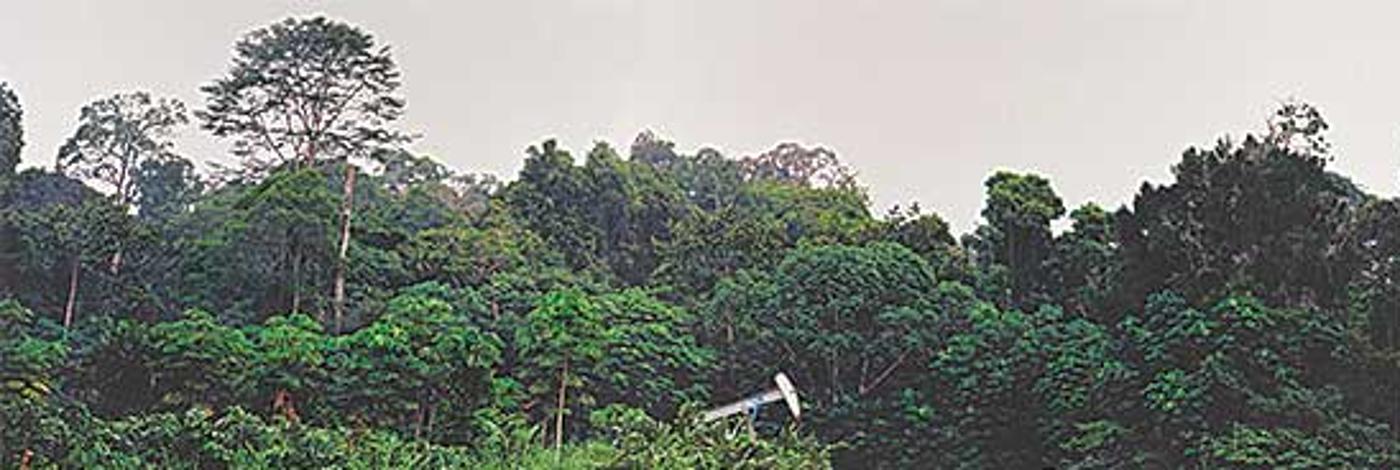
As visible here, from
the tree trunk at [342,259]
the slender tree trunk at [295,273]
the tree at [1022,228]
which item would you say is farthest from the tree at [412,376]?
the tree at [1022,228]

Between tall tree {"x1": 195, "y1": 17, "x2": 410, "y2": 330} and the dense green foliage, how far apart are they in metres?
0.03

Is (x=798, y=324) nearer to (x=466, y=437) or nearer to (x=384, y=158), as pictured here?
(x=466, y=437)

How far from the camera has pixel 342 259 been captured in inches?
486

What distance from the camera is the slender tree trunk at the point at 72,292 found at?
12258mm

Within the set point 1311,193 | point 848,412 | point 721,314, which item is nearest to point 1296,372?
point 1311,193

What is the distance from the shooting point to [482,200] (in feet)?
65.3

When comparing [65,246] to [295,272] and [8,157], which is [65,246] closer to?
[8,157]

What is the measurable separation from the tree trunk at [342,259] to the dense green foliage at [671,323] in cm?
3

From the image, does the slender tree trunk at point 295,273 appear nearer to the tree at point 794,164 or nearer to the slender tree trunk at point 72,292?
the slender tree trunk at point 72,292

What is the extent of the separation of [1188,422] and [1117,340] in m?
0.94

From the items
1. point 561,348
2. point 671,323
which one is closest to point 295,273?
point 671,323

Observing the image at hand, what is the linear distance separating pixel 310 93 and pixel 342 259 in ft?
6.68

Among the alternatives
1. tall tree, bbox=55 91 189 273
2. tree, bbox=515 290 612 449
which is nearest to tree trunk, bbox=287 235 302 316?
→ tree, bbox=515 290 612 449

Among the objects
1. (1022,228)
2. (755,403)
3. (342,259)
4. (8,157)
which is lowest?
(755,403)
